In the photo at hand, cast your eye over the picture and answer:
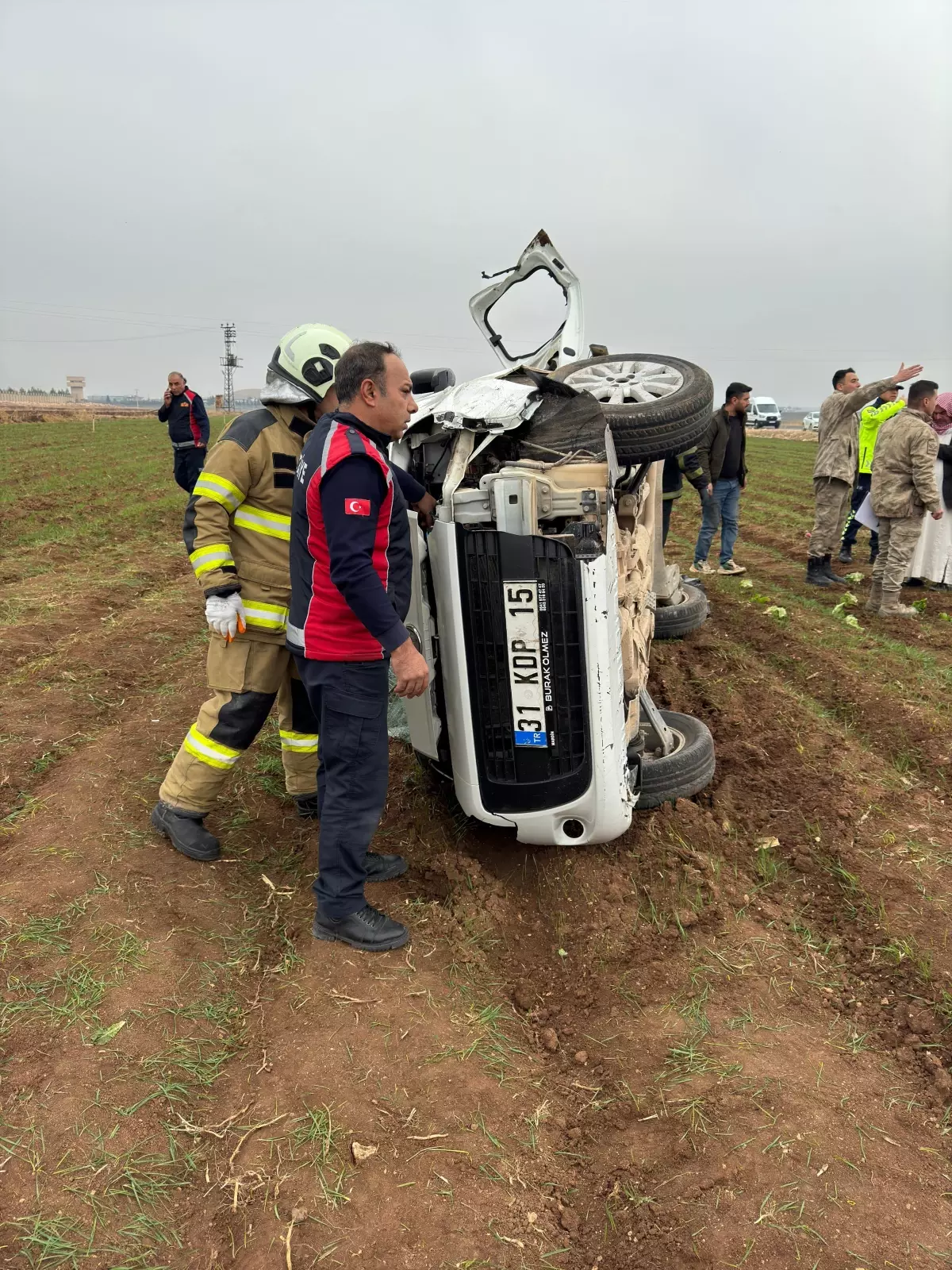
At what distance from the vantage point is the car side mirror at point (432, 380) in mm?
3701

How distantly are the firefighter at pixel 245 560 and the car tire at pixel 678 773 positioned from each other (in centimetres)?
159

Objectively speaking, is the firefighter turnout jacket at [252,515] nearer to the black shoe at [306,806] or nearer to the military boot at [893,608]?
the black shoe at [306,806]

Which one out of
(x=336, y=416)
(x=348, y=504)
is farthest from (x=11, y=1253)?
(x=336, y=416)

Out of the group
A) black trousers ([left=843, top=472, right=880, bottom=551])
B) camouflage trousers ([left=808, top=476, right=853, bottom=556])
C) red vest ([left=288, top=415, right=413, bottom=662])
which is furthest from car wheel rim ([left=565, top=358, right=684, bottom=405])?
black trousers ([left=843, top=472, right=880, bottom=551])

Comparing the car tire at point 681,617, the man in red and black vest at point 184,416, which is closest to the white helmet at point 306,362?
the car tire at point 681,617

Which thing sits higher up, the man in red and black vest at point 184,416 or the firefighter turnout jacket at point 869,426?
the man in red and black vest at point 184,416

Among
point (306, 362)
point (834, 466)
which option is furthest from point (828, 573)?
point (306, 362)

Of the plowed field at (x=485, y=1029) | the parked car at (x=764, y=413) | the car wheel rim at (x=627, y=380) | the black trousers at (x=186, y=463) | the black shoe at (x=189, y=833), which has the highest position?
the car wheel rim at (x=627, y=380)

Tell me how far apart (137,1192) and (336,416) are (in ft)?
6.96

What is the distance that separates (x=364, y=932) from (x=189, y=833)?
0.92 m

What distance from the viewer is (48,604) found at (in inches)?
285

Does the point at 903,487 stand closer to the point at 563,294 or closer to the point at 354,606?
the point at 563,294

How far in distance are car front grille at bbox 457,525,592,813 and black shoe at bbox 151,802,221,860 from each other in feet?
3.84

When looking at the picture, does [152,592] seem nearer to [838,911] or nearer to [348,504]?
[348,504]
